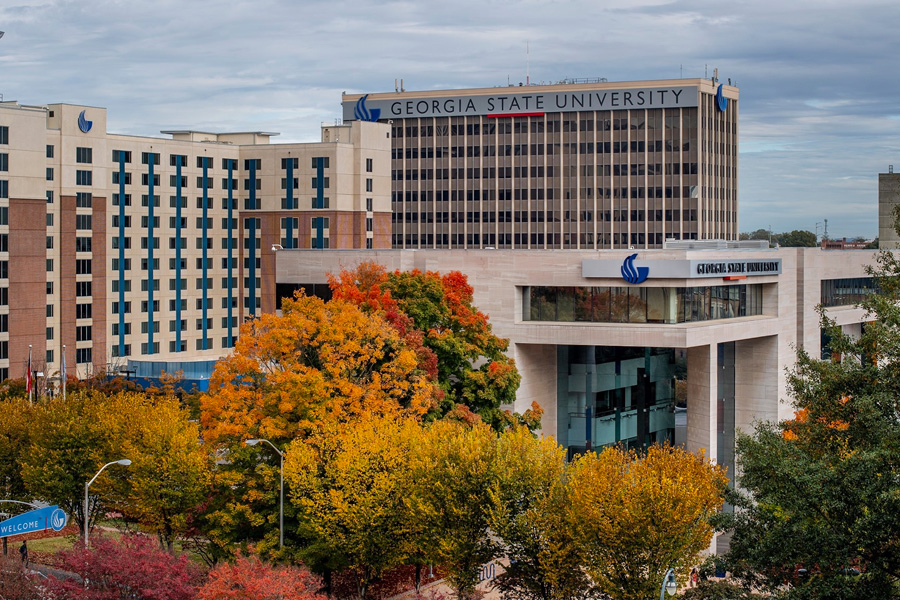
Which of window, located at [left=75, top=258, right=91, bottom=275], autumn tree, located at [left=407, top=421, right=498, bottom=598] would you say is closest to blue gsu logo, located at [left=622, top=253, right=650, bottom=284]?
autumn tree, located at [left=407, top=421, right=498, bottom=598]

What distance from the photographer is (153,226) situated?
443 ft

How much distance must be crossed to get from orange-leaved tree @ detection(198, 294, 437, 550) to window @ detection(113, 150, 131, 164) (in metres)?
78.8

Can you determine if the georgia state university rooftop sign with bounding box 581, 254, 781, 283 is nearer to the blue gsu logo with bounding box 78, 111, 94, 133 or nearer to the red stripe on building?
the blue gsu logo with bounding box 78, 111, 94, 133

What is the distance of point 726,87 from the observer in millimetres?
182125

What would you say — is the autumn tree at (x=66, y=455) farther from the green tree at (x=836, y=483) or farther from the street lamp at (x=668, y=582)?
the green tree at (x=836, y=483)

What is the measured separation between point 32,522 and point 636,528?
2115 centimetres

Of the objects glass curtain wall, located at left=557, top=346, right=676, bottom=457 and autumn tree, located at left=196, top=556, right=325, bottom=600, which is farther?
glass curtain wall, located at left=557, top=346, right=676, bottom=457

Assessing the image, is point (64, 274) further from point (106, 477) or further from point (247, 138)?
point (106, 477)

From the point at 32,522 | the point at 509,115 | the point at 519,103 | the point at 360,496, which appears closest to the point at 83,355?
the point at 509,115

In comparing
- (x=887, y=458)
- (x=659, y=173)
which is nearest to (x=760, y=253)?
(x=887, y=458)

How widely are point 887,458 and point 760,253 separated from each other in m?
46.4

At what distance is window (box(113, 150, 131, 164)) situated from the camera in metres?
130

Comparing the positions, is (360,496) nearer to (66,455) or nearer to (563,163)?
(66,455)

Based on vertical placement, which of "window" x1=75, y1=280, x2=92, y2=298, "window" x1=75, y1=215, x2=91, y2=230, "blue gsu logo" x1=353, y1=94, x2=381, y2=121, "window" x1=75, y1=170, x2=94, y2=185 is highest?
"blue gsu logo" x1=353, y1=94, x2=381, y2=121
